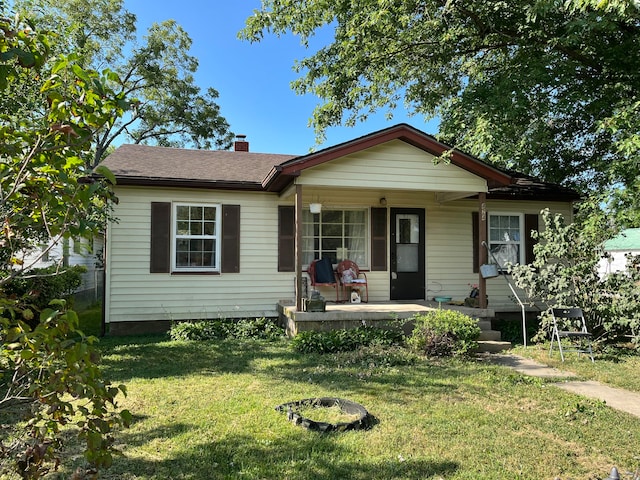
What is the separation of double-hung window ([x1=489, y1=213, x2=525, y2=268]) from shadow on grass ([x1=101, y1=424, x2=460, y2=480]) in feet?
25.4

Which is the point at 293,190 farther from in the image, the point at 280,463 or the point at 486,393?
the point at 280,463

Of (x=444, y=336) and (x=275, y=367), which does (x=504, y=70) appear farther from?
(x=275, y=367)

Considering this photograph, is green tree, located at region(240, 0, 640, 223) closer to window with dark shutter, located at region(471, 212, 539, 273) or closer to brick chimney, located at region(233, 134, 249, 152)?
window with dark shutter, located at region(471, 212, 539, 273)

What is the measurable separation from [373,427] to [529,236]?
797 centimetres

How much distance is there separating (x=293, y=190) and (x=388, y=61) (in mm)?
4879

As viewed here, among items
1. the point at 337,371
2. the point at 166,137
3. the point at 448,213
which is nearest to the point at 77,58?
the point at 337,371

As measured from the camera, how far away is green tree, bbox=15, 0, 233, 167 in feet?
69.8

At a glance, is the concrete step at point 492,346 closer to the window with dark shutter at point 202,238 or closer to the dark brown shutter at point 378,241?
the dark brown shutter at point 378,241

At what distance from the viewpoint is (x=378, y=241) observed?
948cm

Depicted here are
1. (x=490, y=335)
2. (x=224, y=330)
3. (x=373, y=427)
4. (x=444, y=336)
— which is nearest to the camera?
(x=373, y=427)

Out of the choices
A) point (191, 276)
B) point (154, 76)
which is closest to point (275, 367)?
point (191, 276)

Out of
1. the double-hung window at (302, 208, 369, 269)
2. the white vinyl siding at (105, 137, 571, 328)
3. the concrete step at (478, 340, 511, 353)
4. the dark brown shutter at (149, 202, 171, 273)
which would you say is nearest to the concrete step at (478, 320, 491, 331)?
the concrete step at (478, 340, 511, 353)

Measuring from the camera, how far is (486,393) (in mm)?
4789

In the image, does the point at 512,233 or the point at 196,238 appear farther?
the point at 512,233
